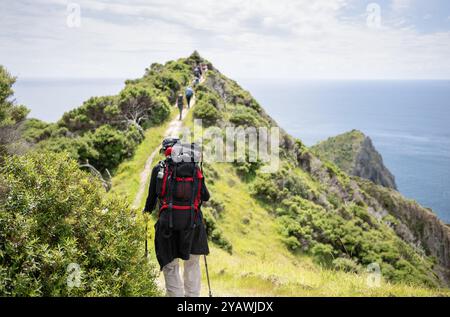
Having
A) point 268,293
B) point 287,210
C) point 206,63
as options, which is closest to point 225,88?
point 206,63

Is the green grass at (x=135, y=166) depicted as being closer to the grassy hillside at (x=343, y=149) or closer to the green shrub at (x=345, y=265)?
the green shrub at (x=345, y=265)

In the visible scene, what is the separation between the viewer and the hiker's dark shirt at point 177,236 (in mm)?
6305

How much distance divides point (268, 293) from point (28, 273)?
20.1ft

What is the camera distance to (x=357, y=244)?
2634 centimetres

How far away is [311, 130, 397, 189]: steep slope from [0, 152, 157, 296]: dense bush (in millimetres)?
119911

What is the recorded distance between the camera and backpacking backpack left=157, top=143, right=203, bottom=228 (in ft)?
20.4

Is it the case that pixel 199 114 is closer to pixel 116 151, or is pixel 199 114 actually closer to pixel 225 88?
pixel 116 151

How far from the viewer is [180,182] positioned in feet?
20.4

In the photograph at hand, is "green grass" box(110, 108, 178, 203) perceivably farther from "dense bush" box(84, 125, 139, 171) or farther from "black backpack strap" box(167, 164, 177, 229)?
"black backpack strap" box(167, 164, 177, 229)

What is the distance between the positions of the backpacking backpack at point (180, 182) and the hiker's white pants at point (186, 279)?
916 millimetres

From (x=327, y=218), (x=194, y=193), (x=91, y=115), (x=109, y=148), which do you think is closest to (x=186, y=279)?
(x=194, y=193)

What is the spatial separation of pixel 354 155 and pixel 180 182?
12730 centimetres

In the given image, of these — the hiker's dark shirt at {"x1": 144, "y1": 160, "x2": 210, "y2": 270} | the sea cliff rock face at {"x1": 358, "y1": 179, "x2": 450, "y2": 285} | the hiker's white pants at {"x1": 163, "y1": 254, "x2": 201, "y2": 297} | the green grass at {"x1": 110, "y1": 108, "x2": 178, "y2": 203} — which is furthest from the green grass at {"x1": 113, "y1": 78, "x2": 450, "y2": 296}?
the sea cliff rock face at {"x1": 358, "y1": 179, "x2": 450, "y2": 285}

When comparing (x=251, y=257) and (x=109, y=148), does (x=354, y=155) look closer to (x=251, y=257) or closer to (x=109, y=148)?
(x=109, y=148)
